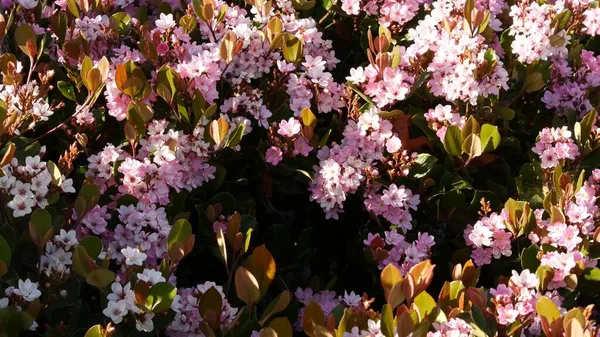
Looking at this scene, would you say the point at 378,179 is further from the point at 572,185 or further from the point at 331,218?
the point at 572,185

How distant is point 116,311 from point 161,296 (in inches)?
4.0

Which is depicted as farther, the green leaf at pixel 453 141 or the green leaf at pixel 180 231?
the green leaf at pixel 453 141

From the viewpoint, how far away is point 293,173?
92.8 inches

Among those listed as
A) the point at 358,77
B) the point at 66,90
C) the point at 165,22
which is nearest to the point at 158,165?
the point at 66,90

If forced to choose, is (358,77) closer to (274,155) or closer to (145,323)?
(274,155)

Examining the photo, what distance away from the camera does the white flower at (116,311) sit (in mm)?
1709

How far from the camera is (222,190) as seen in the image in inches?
93.0

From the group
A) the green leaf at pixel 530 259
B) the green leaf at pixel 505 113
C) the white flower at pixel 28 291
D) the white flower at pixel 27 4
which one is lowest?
the green leaf at pixel 530 259

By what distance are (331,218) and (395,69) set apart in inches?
19.0

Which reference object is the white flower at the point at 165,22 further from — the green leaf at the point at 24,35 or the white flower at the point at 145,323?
the white flower at the point at 145,323

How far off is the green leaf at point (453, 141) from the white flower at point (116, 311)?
100cm

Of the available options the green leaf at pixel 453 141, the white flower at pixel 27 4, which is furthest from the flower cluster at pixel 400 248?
the white flower at pixel 27 4

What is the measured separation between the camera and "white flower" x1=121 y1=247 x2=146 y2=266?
183 centimetres

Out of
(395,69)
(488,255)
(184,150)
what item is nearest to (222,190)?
(184,150)
